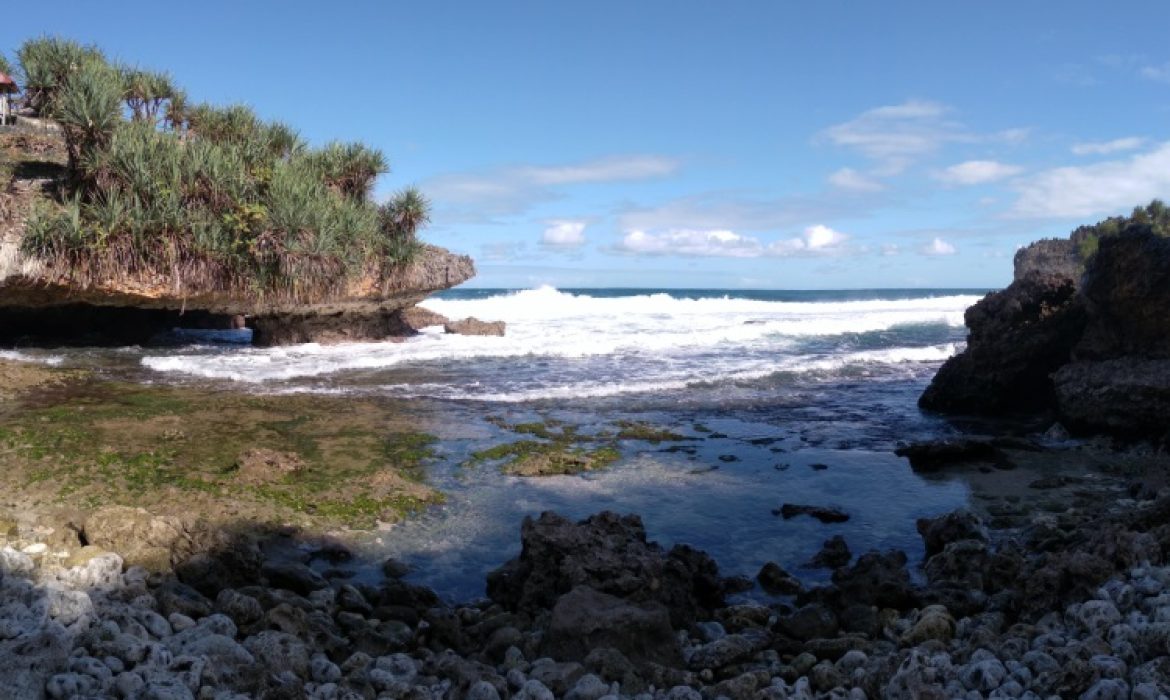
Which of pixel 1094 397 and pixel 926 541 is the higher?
pixel 1094 397

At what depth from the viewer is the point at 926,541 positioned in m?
6.52

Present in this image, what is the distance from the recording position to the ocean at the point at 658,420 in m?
6.85

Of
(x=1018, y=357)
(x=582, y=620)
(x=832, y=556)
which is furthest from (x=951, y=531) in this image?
(x=1018, y=357)

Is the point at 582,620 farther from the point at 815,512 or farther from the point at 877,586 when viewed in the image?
the point at 815,512

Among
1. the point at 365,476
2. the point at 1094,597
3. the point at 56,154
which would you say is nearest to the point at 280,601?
the point at 365,476

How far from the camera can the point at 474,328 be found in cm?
2652

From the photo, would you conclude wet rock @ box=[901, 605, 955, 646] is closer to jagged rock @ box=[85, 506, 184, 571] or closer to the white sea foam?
jagged rock @ box=[85, 506, 184, 571]

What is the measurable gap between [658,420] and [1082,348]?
6.59m

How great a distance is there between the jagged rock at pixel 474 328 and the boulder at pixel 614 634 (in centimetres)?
2191

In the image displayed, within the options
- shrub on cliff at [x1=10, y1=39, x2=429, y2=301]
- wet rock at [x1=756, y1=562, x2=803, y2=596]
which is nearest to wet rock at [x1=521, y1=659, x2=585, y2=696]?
wet rock at [x1=756, y1=562, x2=803, y2=596]

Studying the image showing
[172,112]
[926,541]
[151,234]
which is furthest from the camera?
[172,112]

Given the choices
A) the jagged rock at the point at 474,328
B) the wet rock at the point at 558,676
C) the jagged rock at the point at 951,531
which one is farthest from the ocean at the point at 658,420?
the wet rock at the point at 558,676

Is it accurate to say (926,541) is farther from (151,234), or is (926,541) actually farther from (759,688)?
(151,234)

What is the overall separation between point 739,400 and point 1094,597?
8.84m
